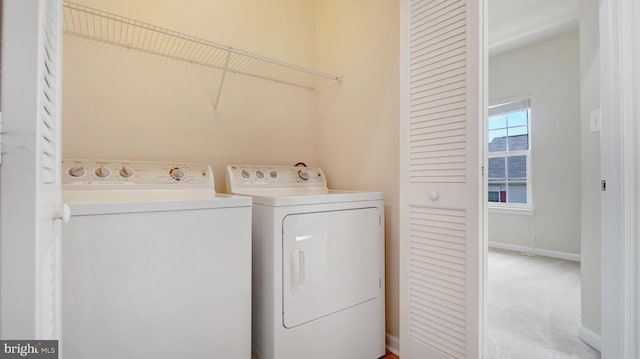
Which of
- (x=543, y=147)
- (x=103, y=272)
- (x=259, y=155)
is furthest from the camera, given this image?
(x=543, y=147)

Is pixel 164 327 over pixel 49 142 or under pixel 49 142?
under

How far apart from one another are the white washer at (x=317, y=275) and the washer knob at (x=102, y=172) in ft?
2.04

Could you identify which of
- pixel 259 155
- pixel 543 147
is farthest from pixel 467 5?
pixel 543 147

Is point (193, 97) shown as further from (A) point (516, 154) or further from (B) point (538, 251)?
(B) point (538, 251)

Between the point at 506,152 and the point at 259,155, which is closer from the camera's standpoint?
the point at 259,155

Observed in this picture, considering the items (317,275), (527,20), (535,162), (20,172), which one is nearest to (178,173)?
(317,275)

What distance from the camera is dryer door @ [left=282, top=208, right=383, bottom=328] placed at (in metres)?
1.46

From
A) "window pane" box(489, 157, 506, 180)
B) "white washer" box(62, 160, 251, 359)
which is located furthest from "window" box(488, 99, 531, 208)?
"white washer" box(62, 160, 251, 359)

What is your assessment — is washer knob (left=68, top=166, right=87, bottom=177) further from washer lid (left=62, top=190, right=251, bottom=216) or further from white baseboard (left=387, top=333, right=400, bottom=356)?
white baseboard (left=387, top=333, right=400, bottom=356)

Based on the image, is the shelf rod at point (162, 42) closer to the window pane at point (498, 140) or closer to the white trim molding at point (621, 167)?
the white trim molding at point (621, 167)

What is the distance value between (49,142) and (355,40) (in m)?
1.94

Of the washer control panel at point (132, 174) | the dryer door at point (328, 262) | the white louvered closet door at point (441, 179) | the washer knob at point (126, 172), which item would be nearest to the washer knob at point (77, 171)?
the washer control panel at point (132, 174)

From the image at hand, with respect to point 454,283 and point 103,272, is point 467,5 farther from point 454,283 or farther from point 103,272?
point 103,272

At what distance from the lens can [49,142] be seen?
2.17 feet
